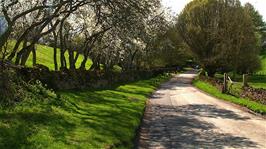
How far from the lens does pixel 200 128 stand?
21906 mm

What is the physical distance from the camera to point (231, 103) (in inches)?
1372

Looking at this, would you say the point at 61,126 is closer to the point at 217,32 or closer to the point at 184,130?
the point at 184,130

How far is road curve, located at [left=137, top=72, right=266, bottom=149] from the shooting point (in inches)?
697

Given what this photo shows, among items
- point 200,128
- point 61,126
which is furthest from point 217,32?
point 61,126

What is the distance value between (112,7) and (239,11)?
192 feet

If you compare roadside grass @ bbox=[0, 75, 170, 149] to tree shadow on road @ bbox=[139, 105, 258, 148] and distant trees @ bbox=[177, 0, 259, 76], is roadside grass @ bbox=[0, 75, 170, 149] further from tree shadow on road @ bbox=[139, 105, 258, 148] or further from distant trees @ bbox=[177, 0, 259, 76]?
distant trees @ bbox=[177, 0, 259, 76]

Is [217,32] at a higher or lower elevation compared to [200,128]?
higher

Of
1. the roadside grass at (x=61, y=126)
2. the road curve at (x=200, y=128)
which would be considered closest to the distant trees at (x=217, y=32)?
the road curve at (x=200, y=128)

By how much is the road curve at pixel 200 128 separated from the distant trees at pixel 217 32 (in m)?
41.6

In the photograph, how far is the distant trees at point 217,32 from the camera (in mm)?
72812

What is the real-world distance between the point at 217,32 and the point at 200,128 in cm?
5289

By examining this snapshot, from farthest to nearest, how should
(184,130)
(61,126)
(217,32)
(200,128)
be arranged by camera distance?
(217,32) → (200,128) → (184,130) → (61,126)

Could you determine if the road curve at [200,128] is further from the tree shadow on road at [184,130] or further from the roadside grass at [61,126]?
the roadside grass at [61,126]

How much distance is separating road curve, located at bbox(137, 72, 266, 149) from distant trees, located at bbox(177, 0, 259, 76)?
4163 cm
